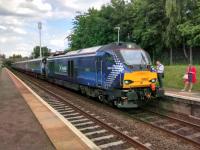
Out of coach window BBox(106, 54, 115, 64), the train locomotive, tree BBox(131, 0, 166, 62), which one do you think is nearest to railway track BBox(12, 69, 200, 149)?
the train locomotive

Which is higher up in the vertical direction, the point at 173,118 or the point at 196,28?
the point at 196,28

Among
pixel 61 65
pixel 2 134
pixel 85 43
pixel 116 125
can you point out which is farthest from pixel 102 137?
pixel 85 43

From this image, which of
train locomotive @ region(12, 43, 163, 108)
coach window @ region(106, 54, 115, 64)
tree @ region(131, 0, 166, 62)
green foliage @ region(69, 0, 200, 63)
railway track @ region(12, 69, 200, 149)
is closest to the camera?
railway track @ region(12, 69, 200, 149)

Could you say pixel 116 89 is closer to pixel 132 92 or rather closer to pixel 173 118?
pixel 132 92

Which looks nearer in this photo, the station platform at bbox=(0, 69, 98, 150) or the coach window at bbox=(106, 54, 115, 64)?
the station platform at bbox=(0, 69, 98, 150)

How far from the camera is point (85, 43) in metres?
63.9

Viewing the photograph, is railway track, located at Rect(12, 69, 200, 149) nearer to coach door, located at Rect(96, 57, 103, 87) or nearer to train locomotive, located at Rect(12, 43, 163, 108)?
train locomotive, located at Rect(12, 43, 163, 108)

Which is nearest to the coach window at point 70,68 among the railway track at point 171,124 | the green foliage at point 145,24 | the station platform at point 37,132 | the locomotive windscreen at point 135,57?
the locomotive windscreen at point 135,57

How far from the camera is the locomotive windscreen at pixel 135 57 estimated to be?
1636cm

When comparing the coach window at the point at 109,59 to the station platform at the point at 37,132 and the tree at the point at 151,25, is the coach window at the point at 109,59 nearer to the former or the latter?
the station platform at the point at 37,132

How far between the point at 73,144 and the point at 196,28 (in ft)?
114

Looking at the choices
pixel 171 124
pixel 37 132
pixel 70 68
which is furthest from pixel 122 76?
pixel 70 68

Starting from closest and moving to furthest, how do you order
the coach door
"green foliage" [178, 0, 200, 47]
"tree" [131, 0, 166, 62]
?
the coach door, "green foliage" [178, 0, 200, 47], "tree" [131, 0, 166, 62]

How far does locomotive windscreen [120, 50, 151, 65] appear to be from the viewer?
644 inches
